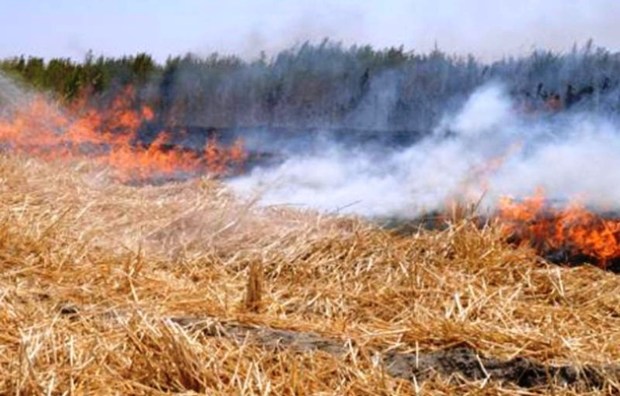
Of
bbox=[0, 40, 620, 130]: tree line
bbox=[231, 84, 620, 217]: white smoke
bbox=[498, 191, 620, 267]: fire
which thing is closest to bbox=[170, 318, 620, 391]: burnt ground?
bbox=[498, 191, 620, 267]: fire

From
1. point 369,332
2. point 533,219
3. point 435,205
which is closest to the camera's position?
point 369,332

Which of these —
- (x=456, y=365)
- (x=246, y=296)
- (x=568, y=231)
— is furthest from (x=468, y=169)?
(x=456, y=365)

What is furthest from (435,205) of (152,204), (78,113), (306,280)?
(78,113)

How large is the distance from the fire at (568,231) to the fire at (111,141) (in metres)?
3.96

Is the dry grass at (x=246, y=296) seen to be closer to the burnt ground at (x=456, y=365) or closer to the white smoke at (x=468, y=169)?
the burnt ground at (x=456, y=365)

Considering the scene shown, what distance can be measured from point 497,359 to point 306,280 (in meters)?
2.34

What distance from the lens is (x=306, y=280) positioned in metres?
5.97

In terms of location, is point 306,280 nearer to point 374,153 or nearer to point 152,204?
point 152,204

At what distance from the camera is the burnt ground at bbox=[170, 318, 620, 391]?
11.8 ft

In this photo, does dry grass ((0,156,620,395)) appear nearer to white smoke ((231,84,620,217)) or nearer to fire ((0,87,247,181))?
white smoke ((231,84,620,217))

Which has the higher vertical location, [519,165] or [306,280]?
[519,165]

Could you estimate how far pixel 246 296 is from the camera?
4961mm

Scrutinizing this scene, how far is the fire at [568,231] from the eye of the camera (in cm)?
648

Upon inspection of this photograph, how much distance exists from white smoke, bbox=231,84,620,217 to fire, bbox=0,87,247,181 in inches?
45.2
